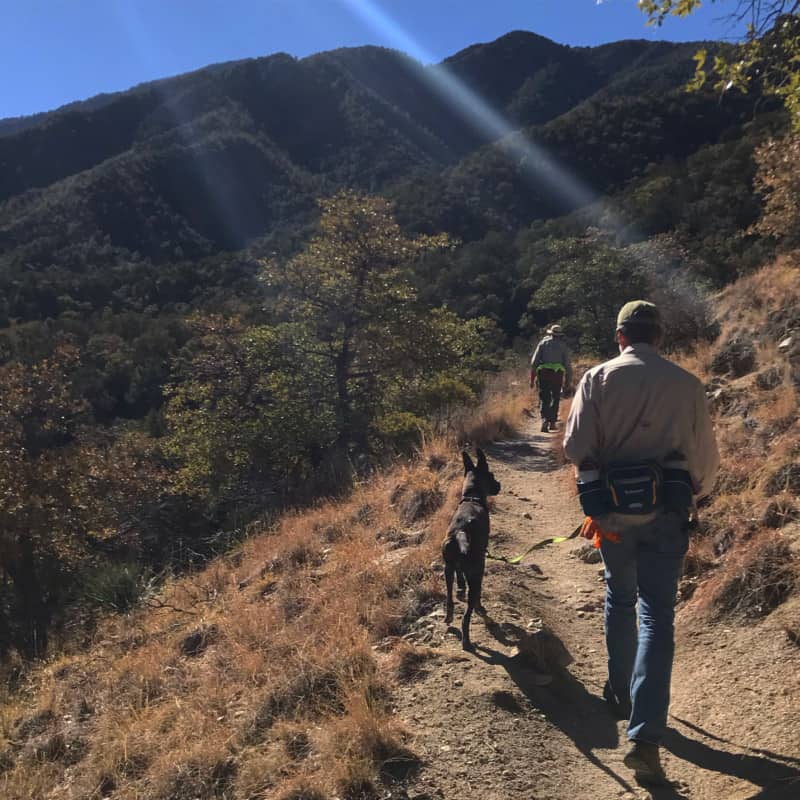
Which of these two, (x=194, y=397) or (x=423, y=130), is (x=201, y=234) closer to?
(x=423, y=130)

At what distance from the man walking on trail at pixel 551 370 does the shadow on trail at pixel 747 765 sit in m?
6.81

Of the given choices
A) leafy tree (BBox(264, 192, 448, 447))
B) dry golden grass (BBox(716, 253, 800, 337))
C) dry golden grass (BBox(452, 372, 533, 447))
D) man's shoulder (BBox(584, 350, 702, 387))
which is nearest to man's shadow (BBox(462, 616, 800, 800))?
man's shoulder (BBox(584, 350, 702, 387))

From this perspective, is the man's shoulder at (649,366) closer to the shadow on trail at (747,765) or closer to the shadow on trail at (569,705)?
the shadow on trail at (747,765)

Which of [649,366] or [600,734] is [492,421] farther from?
[649,366]

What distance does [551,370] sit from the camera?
30.6 feet

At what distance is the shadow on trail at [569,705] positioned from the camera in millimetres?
2934

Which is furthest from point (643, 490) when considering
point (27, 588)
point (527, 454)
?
point (27, 588)

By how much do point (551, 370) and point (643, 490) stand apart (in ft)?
23.0

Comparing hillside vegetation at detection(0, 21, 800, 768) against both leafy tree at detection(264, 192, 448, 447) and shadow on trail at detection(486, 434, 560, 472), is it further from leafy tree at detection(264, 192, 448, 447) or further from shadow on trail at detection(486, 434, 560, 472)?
shadow on trail at detection(486, 434, 560, 472)

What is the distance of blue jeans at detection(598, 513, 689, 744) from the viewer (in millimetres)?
2445

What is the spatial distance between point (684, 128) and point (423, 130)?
221ft

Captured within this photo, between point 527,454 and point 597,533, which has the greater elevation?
point 597,533

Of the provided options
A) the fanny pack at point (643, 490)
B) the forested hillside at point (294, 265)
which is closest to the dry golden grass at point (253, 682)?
the fanny pack at point (643, 490)

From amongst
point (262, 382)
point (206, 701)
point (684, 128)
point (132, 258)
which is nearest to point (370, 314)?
point (262, 382)
